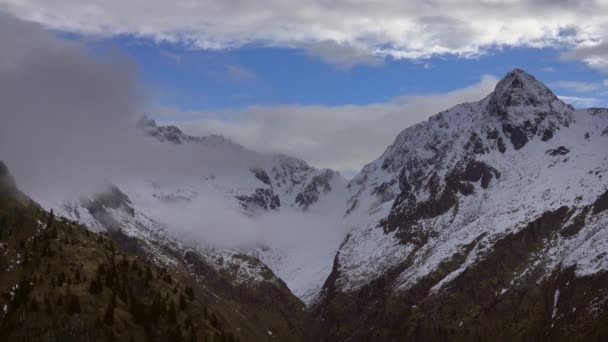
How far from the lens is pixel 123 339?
635ft

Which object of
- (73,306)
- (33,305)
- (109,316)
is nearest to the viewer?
(33,305)

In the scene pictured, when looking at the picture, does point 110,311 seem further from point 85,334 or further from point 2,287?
point 2,287

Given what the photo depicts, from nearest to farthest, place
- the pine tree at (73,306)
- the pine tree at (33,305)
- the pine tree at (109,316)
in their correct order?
the pine tree at (33,305) → the pine tree at (73,306) → the pine tree at (109,316)

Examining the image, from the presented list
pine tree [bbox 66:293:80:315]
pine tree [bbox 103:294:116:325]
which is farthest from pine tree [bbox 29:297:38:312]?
pine tree [bbox 103:294:116:325]

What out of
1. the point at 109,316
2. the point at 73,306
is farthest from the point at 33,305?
the point at 109,316

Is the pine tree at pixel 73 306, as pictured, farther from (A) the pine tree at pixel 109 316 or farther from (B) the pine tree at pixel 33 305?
(B) the pine tree at pixel 33 305

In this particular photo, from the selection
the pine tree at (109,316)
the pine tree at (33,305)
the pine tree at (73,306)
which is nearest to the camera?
the pine tree at (33,305)

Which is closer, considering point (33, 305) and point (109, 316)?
point (33, 305)

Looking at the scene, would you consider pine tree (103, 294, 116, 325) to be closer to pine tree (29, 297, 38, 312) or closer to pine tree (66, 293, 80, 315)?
pine tree (66, 293, 80, 315)

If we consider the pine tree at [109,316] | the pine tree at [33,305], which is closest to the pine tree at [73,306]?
the pine tree at [109,316]

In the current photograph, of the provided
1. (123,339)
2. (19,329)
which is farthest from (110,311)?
(19,329)

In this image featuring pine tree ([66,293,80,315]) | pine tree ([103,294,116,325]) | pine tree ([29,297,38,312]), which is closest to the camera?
pine tree ([29,297,38,312])

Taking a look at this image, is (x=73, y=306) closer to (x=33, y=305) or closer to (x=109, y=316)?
(x=109, y=316)

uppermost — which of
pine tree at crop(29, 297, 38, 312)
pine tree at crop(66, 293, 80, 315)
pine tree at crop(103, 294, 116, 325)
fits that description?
pine tree at crop(29, 297, 38, 312)
